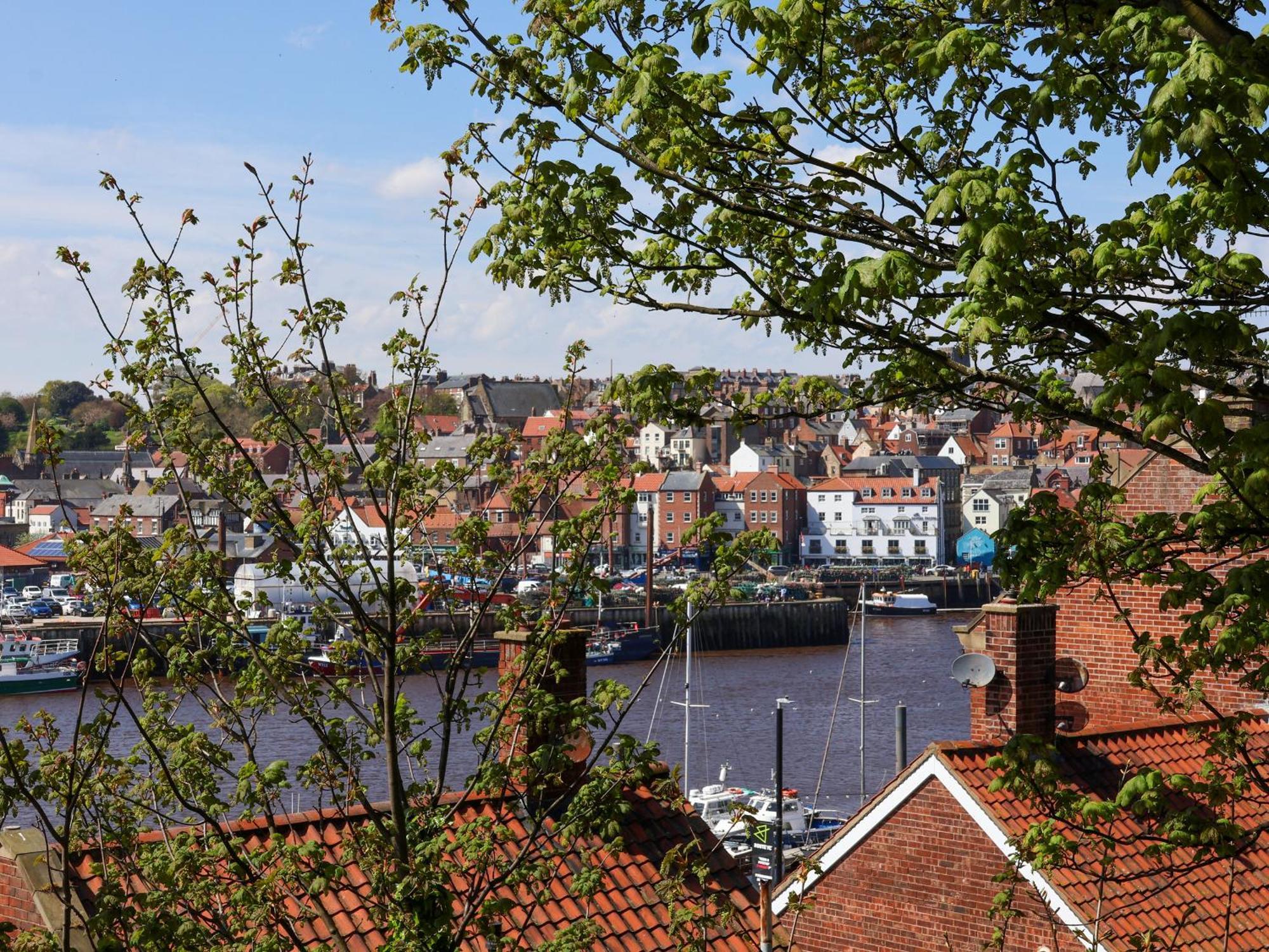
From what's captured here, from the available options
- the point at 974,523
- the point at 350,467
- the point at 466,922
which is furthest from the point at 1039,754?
the point at 974,523

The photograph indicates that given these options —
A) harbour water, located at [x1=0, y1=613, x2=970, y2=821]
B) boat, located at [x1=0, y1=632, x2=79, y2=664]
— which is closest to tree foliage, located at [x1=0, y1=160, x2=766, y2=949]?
harbour water, located at [x1=0, y1=613, x2=970, y2=821]

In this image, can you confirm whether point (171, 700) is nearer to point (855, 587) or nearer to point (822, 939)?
point (822, 939)

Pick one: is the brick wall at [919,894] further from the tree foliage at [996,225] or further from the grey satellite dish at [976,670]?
the tree foliage at [996,225]

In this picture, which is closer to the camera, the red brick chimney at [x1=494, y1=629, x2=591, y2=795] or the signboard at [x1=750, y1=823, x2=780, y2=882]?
the red brick chimney at [x1=494, y1=629, x2=591, y2=795]

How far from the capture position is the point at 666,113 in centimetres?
595

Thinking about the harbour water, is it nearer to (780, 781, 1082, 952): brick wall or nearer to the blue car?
(780, 781, 1082, 952): brick wall

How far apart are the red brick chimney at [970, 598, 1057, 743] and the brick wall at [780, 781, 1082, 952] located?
1215 millimetres

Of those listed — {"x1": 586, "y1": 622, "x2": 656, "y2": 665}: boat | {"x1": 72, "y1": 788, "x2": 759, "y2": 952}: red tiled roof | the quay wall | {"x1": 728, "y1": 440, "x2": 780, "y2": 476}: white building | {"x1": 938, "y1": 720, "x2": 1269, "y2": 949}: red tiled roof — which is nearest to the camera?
{"x1": 72, "y1": 788, "x2": 759, "y2": 952}: red tiled roof

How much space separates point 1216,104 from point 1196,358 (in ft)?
2.54

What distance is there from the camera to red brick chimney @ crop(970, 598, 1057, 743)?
1239 cm

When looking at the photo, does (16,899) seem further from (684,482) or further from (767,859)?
(684,482)

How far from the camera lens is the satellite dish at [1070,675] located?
45.4ft

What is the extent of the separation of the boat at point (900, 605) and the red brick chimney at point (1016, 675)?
88.0 metres

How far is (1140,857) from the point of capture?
11.6 m
